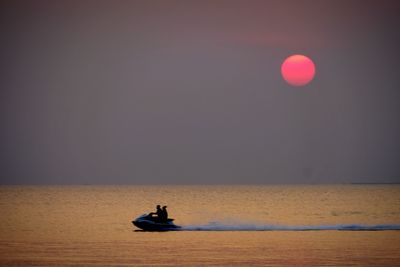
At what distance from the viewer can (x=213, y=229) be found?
49.3 metres

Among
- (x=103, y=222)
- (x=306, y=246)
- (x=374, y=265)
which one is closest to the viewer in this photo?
(x=374, y=265)

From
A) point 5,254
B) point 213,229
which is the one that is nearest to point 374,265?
point 5,254

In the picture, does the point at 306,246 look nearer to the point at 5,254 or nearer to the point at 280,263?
the point at 280,263

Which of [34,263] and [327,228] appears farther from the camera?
[327,228]

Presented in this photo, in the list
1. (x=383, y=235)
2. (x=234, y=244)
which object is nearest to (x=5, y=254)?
(x=234, y=244)

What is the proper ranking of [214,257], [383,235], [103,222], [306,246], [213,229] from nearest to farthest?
[214,257] < [306,246] < [383,235] < [213,229] < [103,222]

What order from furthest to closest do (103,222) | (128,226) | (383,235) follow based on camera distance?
1. (103,222)
2. (128,226)
3. (383,235)

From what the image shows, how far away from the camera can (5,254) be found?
33656mm

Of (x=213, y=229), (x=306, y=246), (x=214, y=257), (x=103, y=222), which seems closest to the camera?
(x=214, y=257)

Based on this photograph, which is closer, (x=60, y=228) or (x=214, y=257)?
(x=214, y=257)

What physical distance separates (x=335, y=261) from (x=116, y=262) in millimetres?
8481

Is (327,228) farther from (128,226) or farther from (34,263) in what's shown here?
(34,263)

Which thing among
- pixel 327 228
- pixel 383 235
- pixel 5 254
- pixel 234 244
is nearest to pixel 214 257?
pixel 234 244

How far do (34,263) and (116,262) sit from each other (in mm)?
3097
